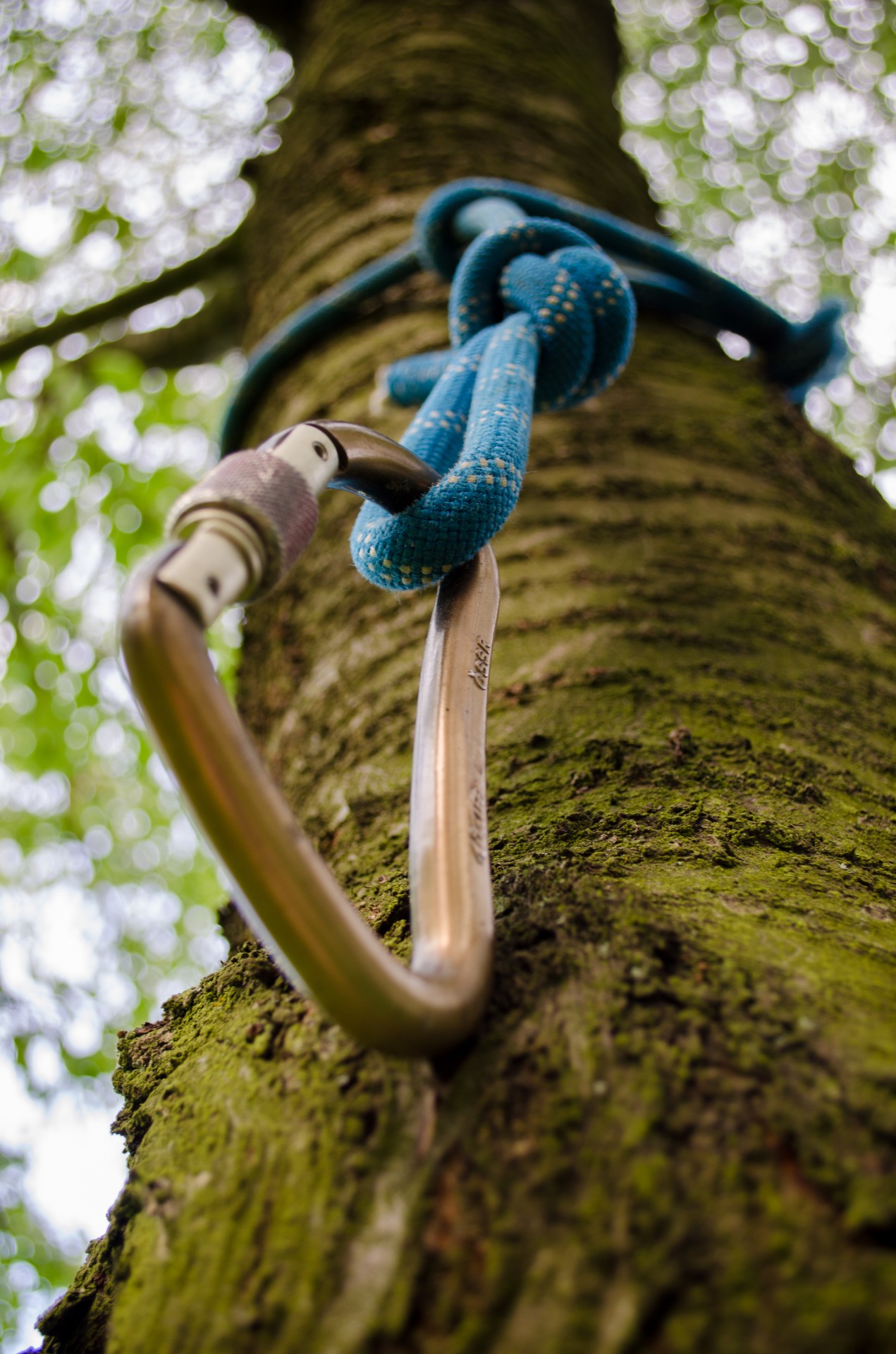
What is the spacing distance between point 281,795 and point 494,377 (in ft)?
1.55

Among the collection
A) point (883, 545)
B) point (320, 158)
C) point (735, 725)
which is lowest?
point (883, 545)

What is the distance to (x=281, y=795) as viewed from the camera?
0.44 metres

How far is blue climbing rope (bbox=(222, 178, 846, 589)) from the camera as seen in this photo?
26.6 inches

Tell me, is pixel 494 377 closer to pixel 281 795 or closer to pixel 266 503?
pixel 266 503

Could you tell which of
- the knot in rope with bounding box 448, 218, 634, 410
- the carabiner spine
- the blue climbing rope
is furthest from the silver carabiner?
the knot in rope with bounding box 448, 218, 634, 410

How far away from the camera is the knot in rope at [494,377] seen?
2.20ft

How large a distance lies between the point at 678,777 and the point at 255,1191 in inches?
16.5

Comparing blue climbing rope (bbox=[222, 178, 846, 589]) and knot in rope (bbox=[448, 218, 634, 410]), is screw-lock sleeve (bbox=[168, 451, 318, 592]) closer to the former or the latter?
blue climbing rope (bbox=[222, 178, 846, 589])

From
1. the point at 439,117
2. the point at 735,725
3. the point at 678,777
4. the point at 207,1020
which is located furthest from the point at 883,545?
the point at 439,117

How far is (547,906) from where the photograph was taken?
584 mm

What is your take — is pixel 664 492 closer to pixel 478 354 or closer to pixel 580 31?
pixel 478 354

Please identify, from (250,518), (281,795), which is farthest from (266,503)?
(281,795)

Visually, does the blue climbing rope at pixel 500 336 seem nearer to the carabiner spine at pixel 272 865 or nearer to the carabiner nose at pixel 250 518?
the carabiner nose at pixel 250 518

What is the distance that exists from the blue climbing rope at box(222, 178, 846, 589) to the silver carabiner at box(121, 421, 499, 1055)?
0.10m
